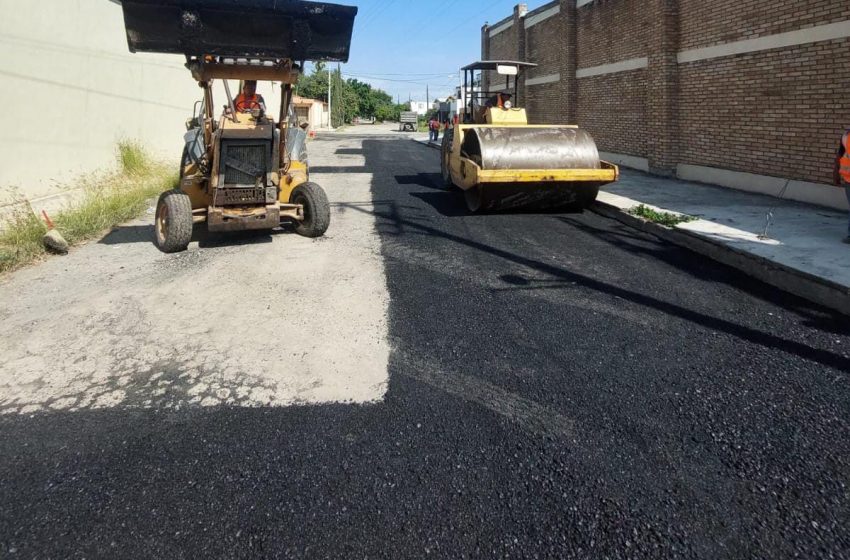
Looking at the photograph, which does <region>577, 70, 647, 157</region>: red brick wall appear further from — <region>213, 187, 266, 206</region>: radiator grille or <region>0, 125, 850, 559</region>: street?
<region>213, 187, 266, 206</region>: radiator grille

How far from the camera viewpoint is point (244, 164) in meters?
7.35

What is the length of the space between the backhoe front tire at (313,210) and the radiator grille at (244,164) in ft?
2.38

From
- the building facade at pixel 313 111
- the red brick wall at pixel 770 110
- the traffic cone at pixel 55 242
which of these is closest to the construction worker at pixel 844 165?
the red brick wall at pixel 770 110

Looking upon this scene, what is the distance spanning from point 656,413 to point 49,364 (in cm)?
418

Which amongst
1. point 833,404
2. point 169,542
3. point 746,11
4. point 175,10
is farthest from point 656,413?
point 746,11

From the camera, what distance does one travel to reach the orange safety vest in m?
6.78

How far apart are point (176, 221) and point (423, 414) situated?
4870 mm

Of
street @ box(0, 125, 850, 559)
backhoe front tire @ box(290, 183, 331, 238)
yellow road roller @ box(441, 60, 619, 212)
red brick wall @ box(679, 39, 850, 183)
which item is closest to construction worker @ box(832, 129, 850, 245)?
street @ box(0, 125, 850, 559)

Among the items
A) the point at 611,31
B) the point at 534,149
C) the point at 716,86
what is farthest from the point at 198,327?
the point at 611,31

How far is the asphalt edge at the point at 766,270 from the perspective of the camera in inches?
207

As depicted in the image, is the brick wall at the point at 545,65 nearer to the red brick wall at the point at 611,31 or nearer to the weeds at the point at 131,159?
the red brick wall at the point at 611,31

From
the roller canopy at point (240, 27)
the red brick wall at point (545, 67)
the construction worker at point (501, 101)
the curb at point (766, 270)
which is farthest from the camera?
the red brick wall at point (545, 67)

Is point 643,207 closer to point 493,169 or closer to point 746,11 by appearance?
point 493,169

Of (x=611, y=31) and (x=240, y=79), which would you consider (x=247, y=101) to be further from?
(x=611, y=31)
